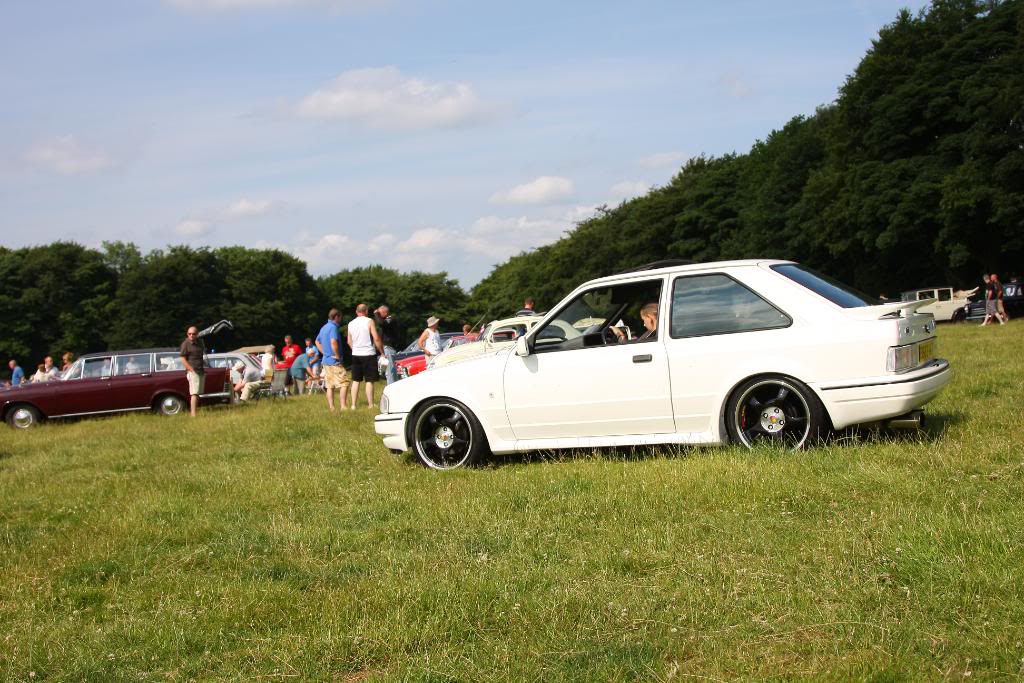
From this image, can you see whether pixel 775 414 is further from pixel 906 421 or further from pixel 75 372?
pixel 75 372

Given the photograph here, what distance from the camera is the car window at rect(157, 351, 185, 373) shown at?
23.6 metres

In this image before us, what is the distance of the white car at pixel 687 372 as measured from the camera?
8008 millimetres

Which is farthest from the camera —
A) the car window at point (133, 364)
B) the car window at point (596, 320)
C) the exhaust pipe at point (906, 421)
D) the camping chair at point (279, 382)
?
the camping chair at point (279, 382)

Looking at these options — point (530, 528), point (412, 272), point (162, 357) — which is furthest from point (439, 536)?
point (412, 272)

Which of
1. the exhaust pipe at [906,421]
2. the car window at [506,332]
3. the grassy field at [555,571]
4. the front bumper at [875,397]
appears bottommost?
the grassy field at [555,571]

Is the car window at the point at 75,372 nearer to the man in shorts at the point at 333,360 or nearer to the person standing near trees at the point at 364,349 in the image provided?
the man in shorts at the point at 333,360

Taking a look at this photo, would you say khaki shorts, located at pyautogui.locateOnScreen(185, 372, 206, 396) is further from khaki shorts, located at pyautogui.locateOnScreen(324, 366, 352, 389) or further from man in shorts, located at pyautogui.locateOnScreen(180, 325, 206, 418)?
khaki shorts, located at pyautogui.locateOnScreen(324, 366, 352, 389)

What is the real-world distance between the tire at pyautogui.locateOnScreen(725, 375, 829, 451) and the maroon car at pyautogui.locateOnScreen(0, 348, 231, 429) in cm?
1727

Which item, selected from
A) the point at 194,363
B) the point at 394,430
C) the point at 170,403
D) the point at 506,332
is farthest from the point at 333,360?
the point at 394,430

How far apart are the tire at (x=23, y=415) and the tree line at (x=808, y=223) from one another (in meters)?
34.5

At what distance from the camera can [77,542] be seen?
724 cm

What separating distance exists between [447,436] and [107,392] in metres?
15.9

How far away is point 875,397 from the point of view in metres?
7.88

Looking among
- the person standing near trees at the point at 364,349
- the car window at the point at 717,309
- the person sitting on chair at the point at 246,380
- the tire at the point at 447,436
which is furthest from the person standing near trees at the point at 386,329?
the car window at the point at 717,309
